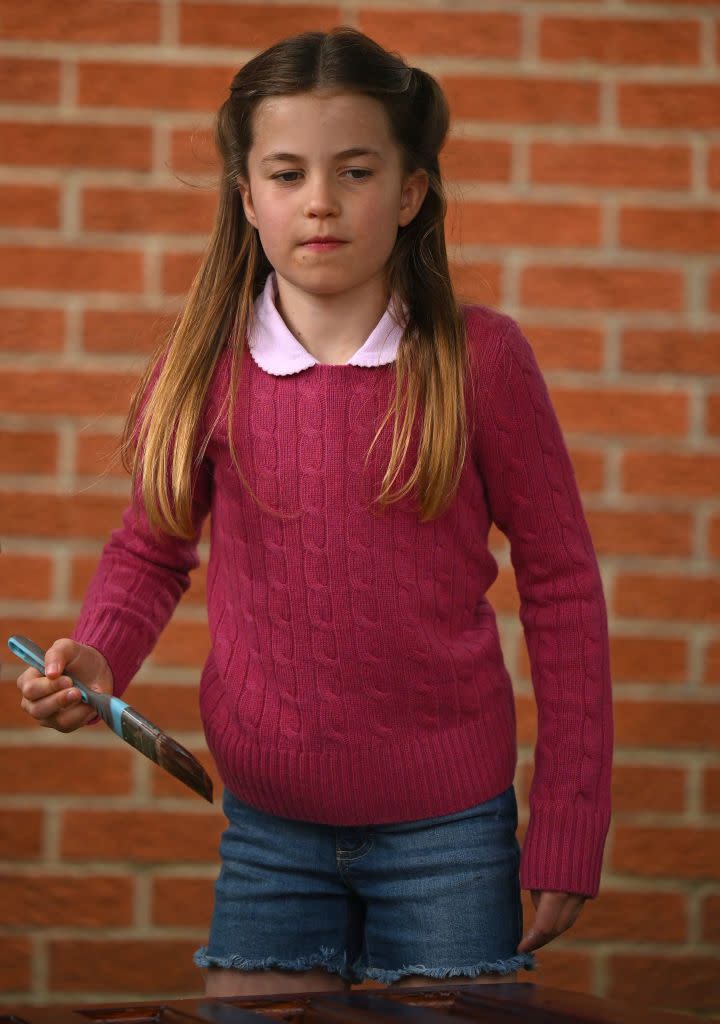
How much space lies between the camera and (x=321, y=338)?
1.39m

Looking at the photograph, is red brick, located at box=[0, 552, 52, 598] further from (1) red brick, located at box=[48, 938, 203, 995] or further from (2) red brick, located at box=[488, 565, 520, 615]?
(2) red brick, located at box=[488, 565, 520, 615]

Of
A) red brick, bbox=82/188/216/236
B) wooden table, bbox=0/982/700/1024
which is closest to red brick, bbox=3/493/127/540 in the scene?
red brick, bbox=82/188/216/236

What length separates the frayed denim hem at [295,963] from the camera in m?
1.39

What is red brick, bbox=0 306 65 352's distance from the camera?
189 centimetres

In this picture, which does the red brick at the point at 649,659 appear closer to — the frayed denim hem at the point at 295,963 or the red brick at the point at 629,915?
the red brick at the point at 629,915

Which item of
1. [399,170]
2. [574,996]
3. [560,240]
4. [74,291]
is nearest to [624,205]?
[560,240]

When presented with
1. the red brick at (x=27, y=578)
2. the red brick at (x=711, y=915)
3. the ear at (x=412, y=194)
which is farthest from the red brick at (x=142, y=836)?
the ear at (x=412, y=194)

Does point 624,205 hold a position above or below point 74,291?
above

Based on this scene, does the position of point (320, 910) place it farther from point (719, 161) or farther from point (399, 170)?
point (719, 161)

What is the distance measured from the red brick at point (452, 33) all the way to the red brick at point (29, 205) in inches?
18.6

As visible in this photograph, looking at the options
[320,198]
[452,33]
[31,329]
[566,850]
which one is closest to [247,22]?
[452,33]

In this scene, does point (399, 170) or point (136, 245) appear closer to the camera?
point (399, 170)

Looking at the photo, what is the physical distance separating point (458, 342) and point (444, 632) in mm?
Answer: 278

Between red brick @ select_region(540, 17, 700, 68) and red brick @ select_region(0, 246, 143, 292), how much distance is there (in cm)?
63
